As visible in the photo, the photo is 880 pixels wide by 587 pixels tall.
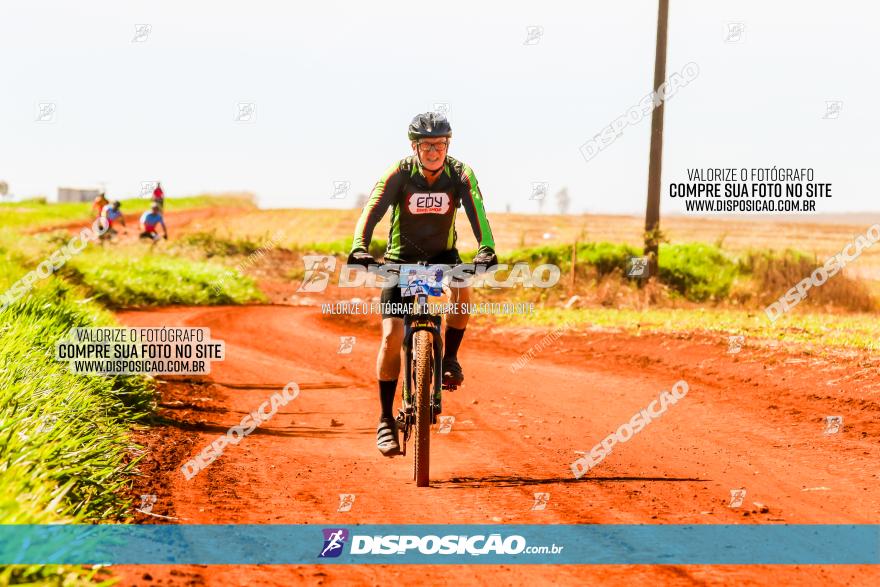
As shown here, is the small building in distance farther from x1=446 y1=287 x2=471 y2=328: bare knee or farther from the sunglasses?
the sunglasses

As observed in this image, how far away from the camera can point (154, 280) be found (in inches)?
1112

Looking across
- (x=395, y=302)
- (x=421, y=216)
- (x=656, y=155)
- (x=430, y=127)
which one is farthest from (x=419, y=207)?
(x=656, y=155)

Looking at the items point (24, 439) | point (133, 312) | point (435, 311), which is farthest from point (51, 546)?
point (133, 312)

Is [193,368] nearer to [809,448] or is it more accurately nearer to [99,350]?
[99,350]

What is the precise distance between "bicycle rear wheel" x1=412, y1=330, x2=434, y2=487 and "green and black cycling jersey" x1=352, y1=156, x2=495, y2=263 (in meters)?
0.72

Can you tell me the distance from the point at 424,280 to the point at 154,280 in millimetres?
22562

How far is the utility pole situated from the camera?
23.0 metres

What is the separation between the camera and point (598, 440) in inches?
368

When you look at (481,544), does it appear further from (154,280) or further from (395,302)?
(154,280)

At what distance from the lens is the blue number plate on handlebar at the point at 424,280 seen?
729 cm

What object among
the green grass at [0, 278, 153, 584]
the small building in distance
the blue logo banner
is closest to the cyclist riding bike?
the blue logo banner

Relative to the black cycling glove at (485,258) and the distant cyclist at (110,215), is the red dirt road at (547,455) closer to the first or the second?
the black cycling glove at (485,258)

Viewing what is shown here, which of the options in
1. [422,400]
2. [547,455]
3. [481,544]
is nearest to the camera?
[481,544]

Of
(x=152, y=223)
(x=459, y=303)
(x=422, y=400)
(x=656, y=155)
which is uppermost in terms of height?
(x=656, y=155)
